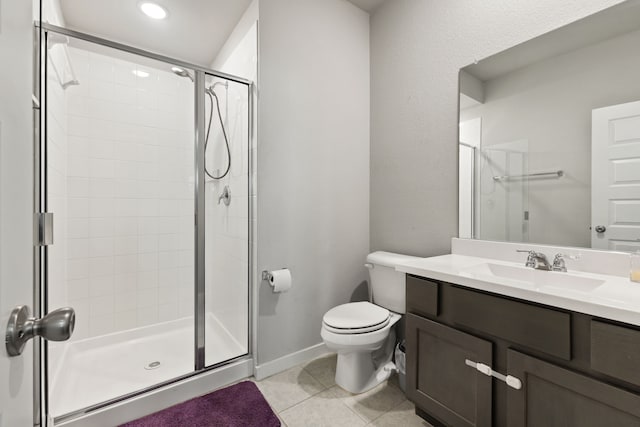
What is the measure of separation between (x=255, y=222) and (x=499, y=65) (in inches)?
66.8

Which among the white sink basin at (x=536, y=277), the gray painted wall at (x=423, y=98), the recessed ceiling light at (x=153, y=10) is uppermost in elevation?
the recessed ceiling light at (x=153, y=10)

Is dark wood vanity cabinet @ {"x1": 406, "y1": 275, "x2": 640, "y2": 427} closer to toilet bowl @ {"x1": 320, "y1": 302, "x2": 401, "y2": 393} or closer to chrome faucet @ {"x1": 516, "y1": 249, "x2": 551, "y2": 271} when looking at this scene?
toilet bowl @ {"x1": 320, "y1": 302, "x2": 401, "y2": 393}

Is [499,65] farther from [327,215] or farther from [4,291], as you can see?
[4,291]

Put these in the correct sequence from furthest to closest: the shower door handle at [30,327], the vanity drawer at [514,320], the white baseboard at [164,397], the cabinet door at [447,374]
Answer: the white baseboard at [164,397], the cabinet door at [447,374], the vanity drawer at [514,320], the shower door handle at [30,327]

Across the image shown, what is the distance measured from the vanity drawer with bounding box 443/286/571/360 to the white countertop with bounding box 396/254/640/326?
0.04 m

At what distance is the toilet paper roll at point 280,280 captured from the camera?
1825 mm

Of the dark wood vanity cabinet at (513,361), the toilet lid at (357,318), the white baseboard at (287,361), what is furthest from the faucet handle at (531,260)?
the white baseboard at (287,361)

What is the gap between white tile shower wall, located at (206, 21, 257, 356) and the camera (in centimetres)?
197

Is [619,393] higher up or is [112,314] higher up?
[619,393]

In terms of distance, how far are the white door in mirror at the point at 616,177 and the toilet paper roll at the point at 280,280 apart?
5.17ft

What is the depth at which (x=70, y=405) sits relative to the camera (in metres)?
1.48

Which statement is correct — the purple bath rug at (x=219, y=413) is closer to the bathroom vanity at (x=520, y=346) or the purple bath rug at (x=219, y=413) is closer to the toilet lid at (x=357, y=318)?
the toilet lid at (x=357, y=318)

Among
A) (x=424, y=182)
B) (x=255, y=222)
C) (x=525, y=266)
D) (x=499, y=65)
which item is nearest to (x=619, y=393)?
(x=525, y=266)

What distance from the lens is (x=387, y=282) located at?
1.92 m
